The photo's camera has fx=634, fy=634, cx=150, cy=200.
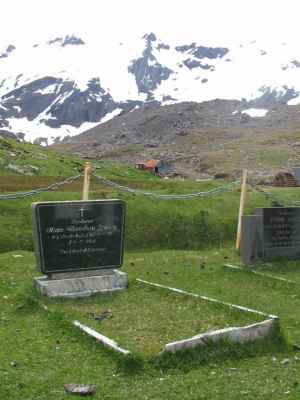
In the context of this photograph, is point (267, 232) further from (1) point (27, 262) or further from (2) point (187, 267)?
(1) point (27, 262)

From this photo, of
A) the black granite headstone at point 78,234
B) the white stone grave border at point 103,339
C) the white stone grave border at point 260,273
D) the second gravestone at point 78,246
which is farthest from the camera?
the white stone grave border at point 260,273

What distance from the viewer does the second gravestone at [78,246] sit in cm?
1631

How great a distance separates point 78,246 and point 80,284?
1.10m

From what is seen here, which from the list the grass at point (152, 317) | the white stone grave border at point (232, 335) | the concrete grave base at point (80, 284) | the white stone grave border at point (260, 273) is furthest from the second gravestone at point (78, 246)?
the white stone grave border at point (232, 335)

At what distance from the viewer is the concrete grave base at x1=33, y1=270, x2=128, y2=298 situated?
1600 centimetres

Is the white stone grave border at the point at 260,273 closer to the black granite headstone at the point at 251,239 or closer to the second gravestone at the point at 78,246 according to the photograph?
the black granite headstone at the point at 251,239

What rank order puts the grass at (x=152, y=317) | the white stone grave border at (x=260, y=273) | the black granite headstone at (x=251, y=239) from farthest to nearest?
the black granite headstone at (x=251, y=239), the white stone grave border at (x=260, y=273), the grass at (x=152, y=317)

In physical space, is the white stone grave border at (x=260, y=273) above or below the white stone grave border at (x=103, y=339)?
above

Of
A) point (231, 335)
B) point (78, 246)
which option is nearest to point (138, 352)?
point (231, 335)

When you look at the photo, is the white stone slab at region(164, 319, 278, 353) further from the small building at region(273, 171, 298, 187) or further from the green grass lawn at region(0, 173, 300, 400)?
the small building at region(273, 171, 298, 187)

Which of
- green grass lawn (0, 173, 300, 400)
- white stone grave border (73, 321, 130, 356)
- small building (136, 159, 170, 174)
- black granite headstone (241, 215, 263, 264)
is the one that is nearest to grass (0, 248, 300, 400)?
green grass lawn (0, 173, 300, 400)

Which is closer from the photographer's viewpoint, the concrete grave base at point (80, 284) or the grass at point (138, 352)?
the grass at point (138, 352)

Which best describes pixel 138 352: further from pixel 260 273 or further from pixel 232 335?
pixel 260 273

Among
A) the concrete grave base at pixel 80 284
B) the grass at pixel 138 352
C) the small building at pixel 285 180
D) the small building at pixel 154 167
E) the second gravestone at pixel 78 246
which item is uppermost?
the small building at pixel 154 167
